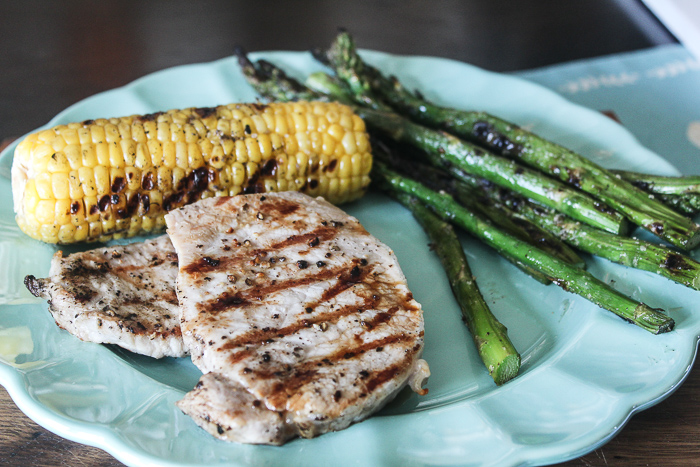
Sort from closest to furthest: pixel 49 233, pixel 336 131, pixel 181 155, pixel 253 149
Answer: pixel 49 233
pixel 181 155
pixel 253 149
pixel 336 131

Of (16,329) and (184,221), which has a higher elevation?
(184,221)

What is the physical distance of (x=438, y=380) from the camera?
3033mm

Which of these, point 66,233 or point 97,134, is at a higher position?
point 97,134

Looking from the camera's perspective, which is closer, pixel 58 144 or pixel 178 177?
pixel 58 144

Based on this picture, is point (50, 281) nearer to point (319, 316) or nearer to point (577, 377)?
point (319, 316)

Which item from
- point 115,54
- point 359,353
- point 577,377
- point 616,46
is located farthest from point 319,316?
point 616,46

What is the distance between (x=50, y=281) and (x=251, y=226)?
108 cm

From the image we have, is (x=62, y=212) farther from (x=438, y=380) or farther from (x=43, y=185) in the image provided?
(x=438, y=380)

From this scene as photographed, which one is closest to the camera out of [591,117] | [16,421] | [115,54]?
[16,421]

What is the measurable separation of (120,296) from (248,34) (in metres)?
5.45

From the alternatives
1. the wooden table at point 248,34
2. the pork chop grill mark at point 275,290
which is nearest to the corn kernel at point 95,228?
the pork chop grill mark at point 275,290

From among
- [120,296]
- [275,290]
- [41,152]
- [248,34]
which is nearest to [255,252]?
[275,290]

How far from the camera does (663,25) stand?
23.6ft

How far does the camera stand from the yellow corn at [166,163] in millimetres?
3318
